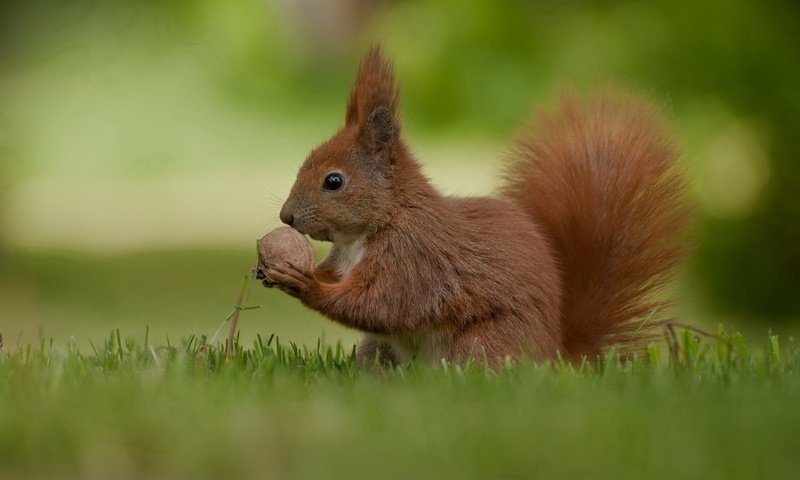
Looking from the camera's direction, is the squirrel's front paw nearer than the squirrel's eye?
Yes

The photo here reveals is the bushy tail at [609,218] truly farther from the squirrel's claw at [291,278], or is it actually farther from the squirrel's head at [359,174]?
the squirrel's claw at [291,278]

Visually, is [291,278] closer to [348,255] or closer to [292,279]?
[292,279]

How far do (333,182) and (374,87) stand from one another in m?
0.27

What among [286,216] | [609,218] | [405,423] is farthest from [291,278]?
[609,218]

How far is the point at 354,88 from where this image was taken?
11.0 ft

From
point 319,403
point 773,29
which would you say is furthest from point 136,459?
point 773,29

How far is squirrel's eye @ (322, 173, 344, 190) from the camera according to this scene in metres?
3.32

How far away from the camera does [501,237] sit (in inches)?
130

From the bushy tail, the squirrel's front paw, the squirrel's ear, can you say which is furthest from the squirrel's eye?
the bushy tail

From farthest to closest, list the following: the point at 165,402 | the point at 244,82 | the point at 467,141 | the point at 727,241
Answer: the point at 244,82 < the point at 467,141 < the point at 727,241 < the point at 165,402

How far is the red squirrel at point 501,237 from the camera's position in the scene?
3.22 metres

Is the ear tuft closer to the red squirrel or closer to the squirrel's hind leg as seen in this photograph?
the red squirrel

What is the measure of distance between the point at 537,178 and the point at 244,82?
20.2 feet

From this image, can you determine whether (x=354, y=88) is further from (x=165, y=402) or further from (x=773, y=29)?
(x=773, y=29)
